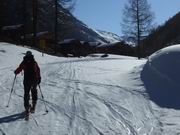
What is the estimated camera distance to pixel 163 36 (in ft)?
294

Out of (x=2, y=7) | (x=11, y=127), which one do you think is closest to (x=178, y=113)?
(x=11, y=127)

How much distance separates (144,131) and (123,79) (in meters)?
10.6

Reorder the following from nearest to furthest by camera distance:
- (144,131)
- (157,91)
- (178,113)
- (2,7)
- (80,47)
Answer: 1. (144,131)
2. (178,113)
3. (157,91)
4. (2,7)
5. (80,47)

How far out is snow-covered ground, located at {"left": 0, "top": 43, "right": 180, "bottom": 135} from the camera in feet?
40.4

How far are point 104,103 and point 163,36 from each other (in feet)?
247

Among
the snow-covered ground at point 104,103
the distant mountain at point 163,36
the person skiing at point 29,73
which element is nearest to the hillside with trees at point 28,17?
the distant mountain at point 163,36

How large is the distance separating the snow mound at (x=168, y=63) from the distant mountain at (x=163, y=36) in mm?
63332

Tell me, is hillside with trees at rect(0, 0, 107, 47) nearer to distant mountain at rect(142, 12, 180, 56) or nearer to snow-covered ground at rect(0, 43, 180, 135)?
distant mountain at rect(142, 12, 180, 56)

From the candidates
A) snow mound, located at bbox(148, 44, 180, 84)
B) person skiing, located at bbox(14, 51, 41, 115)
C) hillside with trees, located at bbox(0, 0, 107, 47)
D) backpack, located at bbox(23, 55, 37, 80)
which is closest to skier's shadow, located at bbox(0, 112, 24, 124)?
person skiing, located at bbox(14, 51, 41, 115)

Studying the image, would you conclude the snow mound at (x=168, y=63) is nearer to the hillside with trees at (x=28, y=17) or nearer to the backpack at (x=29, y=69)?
the backpack at (x=29, y=69)

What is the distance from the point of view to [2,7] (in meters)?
61.3

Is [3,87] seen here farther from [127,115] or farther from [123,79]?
[127,115]

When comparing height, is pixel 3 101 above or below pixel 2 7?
below

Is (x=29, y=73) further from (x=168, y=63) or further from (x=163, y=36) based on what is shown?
(x=163, y=36)
